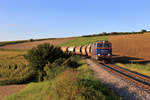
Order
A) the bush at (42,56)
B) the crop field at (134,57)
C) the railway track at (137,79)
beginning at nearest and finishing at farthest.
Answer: the railway track at (137,79), the crop field at (134,57), the bush at (42,56)

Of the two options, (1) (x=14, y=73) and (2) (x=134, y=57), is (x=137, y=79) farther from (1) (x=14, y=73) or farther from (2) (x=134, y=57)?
(1) (x=14, y=73)

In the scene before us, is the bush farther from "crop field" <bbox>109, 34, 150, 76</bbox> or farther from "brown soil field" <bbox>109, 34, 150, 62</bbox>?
"brown soil field" <bbox>109, 34, 150, 62</bbox>

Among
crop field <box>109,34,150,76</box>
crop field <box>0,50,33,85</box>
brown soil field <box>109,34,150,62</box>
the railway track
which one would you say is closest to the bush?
crop field <box>0,50,33,85</box>

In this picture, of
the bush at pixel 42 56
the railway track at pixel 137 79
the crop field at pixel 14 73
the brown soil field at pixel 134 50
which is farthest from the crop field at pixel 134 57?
the crop field at pixel 14 73

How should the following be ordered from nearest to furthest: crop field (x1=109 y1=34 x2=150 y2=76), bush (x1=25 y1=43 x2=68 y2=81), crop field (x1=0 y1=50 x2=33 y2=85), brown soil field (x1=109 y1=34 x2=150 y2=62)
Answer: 1. crop field (x1=109 y1=34 x2=150 y2=76)
2. bush (x1=25 y1=43 x2=68 y2=81)
3. crop field (x1=0 y1=50 x2=33 y2=85)
4. brown soil field (x1=109 y1=34 x2=150 y2=62)

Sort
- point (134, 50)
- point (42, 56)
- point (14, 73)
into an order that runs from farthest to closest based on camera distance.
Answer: point (134, 50), point (14, 73), point (42, 56)

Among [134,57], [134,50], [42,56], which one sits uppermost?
[42,56]

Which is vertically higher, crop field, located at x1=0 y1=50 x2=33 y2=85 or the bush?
the bush

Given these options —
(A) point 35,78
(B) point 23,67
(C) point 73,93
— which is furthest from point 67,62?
(B) point 23,67

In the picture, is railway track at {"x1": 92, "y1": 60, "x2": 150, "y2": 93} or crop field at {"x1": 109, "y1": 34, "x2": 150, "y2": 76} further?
crop field at {"x1": 109, "y1": 34, "x2": 150, "y2": 76}


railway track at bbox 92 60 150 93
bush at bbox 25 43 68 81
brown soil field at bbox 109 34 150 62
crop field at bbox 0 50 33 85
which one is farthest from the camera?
brown soil field at bbox 109 34 150 62

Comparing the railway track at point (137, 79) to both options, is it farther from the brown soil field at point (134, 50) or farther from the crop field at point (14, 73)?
the crop field at point (14, 73)

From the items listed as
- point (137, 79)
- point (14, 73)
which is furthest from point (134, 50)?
Result: point (14, 73)

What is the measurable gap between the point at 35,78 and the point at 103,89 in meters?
19.9
